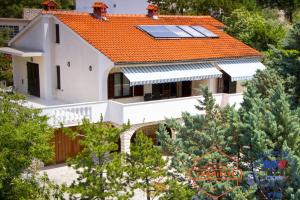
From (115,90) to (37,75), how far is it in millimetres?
7668

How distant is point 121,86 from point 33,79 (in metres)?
8.57

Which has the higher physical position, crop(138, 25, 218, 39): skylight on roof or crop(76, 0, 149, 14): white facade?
crop(76, 0, 149, 14): white facade

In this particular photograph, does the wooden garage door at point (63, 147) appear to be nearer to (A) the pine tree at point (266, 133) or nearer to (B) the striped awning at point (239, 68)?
(B) the striped awning at point (239, 68)

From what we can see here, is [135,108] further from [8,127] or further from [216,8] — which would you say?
[216,8]

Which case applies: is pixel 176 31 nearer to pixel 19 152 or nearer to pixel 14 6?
pixel 19 152

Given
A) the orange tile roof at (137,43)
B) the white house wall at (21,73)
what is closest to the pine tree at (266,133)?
the orange tile roof at (137,43)

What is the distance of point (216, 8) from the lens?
58625 millimetres

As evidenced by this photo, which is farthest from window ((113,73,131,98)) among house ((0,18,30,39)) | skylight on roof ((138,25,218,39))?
house ((0,18,30,39))

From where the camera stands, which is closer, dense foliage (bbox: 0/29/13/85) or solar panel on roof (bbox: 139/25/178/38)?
solar panel on roof (bbox: 139/25/178/38)

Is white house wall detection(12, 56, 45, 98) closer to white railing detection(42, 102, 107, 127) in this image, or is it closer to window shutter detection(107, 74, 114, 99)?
window shutter detection(107, 74, 114, 99)

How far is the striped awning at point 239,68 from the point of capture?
34344 millimetres

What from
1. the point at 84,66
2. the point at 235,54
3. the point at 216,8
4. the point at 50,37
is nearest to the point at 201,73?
the point at 235,54

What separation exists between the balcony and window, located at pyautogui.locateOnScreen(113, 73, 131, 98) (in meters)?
2.64

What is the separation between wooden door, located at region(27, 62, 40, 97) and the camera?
36.0 metres
